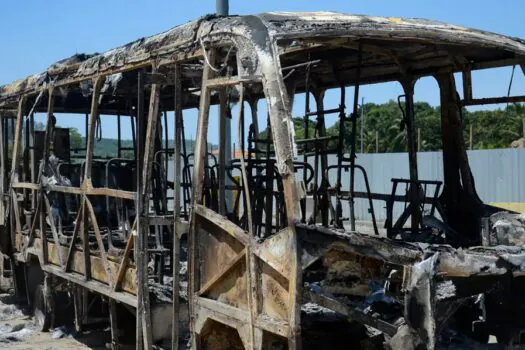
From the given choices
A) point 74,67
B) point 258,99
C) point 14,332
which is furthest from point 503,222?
point 14,332

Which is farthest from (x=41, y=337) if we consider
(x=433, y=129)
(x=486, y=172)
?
(x=433, y=129)

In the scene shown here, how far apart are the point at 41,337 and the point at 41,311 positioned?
0.39m

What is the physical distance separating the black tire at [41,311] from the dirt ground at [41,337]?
0.07m

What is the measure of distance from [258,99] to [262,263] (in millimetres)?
4409

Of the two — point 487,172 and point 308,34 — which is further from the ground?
point 308,34

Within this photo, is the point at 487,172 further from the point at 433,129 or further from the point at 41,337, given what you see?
the point at 433,129

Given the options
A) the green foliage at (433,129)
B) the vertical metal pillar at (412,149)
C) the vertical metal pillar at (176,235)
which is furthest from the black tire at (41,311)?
the green foliage at (433,129)

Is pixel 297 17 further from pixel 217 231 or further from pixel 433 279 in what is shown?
pixel 433 279

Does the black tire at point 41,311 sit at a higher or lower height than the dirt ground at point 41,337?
higher

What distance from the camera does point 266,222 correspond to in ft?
22.3

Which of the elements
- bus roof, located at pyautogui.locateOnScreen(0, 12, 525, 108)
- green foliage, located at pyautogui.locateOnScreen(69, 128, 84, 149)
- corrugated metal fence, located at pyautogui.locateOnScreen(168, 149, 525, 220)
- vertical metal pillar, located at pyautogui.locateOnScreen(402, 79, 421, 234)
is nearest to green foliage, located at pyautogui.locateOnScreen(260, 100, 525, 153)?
corrugated metal fence, located at pyautogui.locateOnScreen(168, 149, 525, 220)

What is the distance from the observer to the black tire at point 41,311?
25.3 ft

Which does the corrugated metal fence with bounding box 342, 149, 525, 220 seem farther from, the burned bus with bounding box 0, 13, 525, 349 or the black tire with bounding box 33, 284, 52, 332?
the black tire with bounding box 33, 284, 52, 332

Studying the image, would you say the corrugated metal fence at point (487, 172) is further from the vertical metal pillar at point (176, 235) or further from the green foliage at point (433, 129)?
the vertical metal pillar at point (176, 235)
